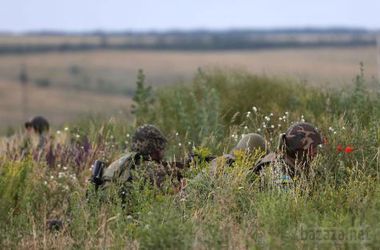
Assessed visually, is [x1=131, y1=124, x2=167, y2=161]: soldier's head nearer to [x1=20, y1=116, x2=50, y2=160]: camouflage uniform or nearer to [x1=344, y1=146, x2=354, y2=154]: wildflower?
[x1=344, y1=146, x2=354, y2=154]: wildflower

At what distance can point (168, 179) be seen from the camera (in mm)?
10352

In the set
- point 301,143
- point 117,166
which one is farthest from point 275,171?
point 117,166

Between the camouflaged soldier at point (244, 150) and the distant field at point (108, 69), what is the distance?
6430 centimetres

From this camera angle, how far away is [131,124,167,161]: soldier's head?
10.9 meters

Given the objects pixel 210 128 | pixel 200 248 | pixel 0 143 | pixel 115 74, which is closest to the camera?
pixel 200 248

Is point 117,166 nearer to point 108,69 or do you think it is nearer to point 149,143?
point 149,143

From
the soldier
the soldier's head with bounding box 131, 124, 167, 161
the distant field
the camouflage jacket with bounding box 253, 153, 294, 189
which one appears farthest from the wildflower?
the distant field

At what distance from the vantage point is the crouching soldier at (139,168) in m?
10.5

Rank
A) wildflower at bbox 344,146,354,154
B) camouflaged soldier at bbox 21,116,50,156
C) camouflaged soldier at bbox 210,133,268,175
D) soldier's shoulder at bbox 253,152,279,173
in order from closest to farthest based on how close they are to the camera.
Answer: camouflaged soldier at bbox 210,133,268,175, soldier's shoulder at bbox 253,152,279,173, wildflower at bbox 344,146,354,154, camouflaged soldier at bbox 21,116,50,156

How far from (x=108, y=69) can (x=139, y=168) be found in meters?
112

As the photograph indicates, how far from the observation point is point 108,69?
122 m

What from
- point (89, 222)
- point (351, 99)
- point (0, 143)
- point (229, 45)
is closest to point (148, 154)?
point (89, 222)

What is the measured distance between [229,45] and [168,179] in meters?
126

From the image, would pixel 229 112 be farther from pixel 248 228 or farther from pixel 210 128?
pixel 248 228
